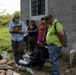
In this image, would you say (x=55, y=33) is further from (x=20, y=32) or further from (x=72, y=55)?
(x=72, y=55)

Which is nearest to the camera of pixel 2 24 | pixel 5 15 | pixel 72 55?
pixel 72 55

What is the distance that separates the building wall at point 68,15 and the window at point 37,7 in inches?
36.9

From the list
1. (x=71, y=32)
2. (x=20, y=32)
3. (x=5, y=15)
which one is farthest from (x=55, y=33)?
(x=5, y=15)

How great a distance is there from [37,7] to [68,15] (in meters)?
2.17

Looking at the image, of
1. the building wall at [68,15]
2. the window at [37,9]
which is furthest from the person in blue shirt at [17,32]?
the window at [37,9]

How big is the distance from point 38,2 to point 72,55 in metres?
3.48

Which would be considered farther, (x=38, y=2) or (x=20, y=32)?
(x=38, y=2)

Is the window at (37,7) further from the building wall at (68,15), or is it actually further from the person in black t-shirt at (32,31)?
the building wall at (68,15)

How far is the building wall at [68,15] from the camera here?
387 inches

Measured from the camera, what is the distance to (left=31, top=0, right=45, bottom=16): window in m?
11.4

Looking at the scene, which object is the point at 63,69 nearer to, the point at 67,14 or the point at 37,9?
the point at 67,14

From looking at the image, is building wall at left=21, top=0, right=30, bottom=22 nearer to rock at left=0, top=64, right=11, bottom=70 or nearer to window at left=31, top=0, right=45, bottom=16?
window at left=31, top=0, right=45, bottom=16

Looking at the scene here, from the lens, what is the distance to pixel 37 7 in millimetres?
11805

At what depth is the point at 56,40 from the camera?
6.98m
